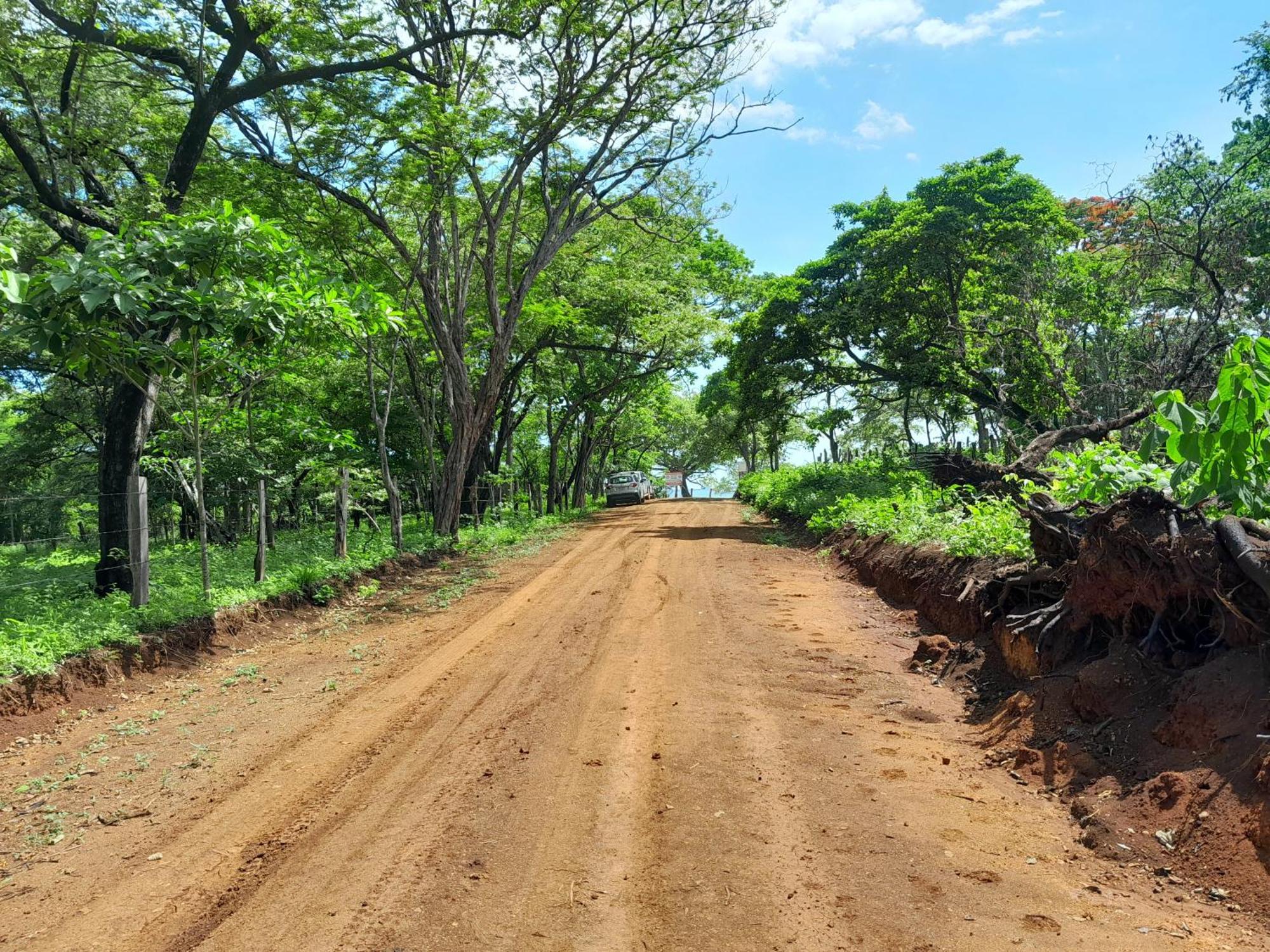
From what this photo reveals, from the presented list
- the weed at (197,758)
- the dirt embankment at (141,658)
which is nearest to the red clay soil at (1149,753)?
the weed at (197,758)

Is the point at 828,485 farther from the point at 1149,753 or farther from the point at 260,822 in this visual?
the point at 260,822

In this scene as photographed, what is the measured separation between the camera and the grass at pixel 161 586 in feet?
19.6

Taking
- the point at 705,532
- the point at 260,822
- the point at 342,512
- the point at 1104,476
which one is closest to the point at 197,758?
the point at 260,822

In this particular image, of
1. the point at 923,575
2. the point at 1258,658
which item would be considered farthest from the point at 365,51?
the point at 1258,658

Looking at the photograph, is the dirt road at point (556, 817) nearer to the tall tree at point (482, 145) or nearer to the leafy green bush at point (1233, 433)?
the leafy green bush at point (1233, 433)

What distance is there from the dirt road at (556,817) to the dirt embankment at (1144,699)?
18cm

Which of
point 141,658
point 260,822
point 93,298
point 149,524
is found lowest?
point 260,822

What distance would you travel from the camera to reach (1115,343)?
17312 mm

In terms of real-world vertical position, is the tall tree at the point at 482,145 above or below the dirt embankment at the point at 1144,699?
above

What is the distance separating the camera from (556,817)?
361 centimetres

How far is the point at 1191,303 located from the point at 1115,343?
180 inches

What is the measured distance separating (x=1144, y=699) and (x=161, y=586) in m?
9.69

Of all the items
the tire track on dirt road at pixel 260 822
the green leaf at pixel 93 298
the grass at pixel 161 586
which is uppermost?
the green leaf at pixel 93 298

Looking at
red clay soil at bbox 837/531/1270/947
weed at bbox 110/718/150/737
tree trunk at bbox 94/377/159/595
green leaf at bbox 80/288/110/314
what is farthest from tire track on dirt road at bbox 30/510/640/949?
tree trunk at bbox 94/377/159/595
